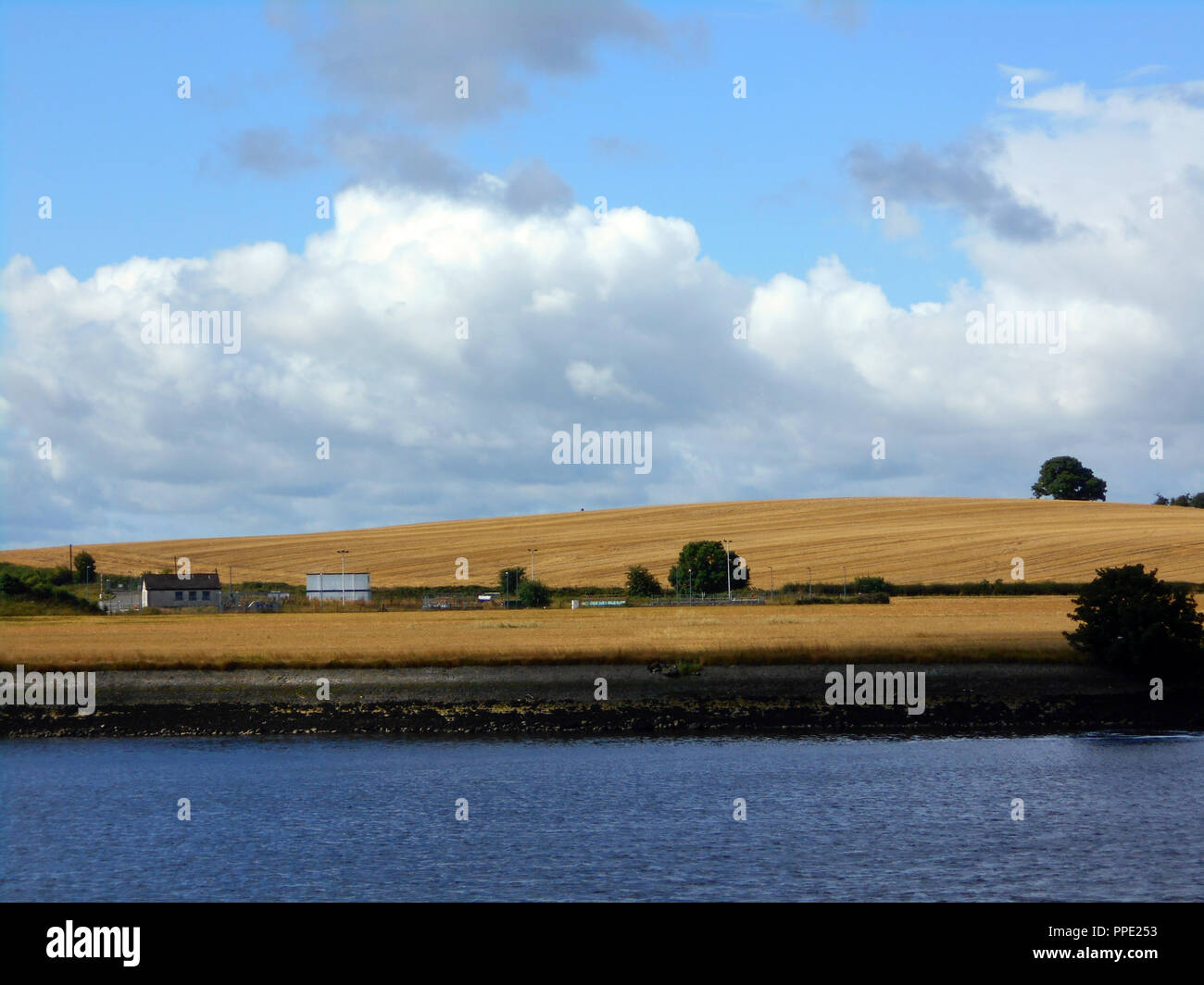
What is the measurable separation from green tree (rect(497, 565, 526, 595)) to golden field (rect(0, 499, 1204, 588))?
4.42 m

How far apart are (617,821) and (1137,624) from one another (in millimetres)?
40313

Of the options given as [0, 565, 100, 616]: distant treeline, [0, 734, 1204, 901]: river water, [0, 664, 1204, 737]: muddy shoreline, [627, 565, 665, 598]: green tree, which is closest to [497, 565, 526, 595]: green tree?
[627, 565, 665, 598]: green tree

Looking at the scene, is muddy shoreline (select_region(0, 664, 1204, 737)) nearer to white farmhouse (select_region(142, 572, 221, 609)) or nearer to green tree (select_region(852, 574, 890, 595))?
green tree (select_region(852, 574, 890, 595))

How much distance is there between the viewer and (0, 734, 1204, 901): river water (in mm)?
32094

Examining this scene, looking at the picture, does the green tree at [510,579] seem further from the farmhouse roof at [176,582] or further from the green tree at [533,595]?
the farmhouse roof at [176,582]

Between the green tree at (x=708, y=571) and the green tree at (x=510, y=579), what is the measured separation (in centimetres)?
1884

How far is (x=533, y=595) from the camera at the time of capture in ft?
426

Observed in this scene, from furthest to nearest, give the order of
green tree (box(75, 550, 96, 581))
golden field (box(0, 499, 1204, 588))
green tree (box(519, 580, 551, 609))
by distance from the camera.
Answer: green tree (box(75, 550, 96, 581)) → golden field (box(0, 499, 1204, 588)) → green tree (box(519, 580, 551, 609))

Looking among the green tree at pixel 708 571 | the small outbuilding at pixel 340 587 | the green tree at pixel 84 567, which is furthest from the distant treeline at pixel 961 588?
the green tree at pixel 84 567
